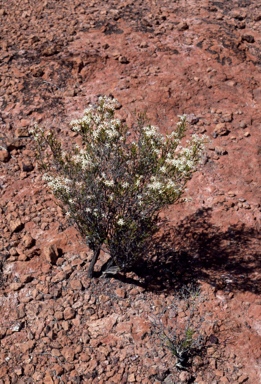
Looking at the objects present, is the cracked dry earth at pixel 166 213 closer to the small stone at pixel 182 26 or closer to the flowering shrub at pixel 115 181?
the small stone at pixel 182 26

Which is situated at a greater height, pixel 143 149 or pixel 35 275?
pixel 143 149

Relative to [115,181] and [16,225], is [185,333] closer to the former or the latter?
[115,181]

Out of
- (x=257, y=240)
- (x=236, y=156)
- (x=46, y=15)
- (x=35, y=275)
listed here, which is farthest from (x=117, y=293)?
(x=46, y=15)

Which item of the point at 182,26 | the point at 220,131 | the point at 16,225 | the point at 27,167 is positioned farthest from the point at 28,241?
the point at 182,26

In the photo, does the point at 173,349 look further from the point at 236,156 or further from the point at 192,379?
the point at 236,156

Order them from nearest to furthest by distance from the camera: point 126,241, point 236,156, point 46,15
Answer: point 126,241, point 236,156, point 46,15

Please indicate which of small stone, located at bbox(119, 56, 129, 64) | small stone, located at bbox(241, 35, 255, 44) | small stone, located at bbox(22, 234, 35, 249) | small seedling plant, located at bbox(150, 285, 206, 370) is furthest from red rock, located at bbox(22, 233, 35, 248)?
small stone, located at bbox(241, 35, 255, 44)

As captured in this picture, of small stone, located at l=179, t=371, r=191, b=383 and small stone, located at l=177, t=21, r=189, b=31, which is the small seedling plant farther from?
small stone, located at l=177, t=21, r=189, b=31
